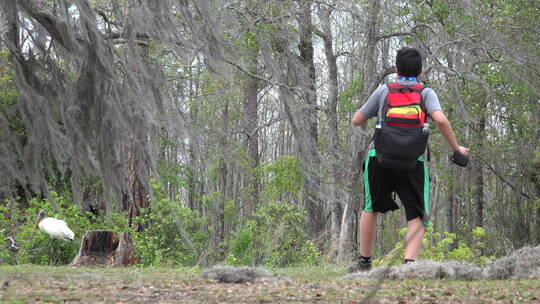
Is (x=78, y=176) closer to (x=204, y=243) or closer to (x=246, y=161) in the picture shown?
(x=204, y=243)

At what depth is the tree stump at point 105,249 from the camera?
10008 millimetres

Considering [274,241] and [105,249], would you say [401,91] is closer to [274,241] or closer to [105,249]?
[105,249]

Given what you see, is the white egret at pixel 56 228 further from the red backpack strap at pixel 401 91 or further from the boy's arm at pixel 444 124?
the boy's arm at pixel 444 124

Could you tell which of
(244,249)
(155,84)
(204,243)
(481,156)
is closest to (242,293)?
(155,84)

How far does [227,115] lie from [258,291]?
19861 millimetres

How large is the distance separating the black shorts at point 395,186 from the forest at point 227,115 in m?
1.32

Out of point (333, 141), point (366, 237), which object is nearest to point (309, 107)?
point (333, 141)

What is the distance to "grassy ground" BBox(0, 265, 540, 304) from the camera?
3697mm

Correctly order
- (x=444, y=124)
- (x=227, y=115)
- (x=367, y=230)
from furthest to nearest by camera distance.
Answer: (x=227, y=115) → (x=367, y=230) → (x=444, y=124)

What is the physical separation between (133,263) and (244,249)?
332 centimetres

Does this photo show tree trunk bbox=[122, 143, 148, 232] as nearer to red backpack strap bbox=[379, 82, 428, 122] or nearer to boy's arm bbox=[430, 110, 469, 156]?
red backpack strap bbox=[379, 82, 428, 122]

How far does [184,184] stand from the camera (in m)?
18.1

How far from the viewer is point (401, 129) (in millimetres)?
5059

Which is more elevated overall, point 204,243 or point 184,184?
point 184,184
